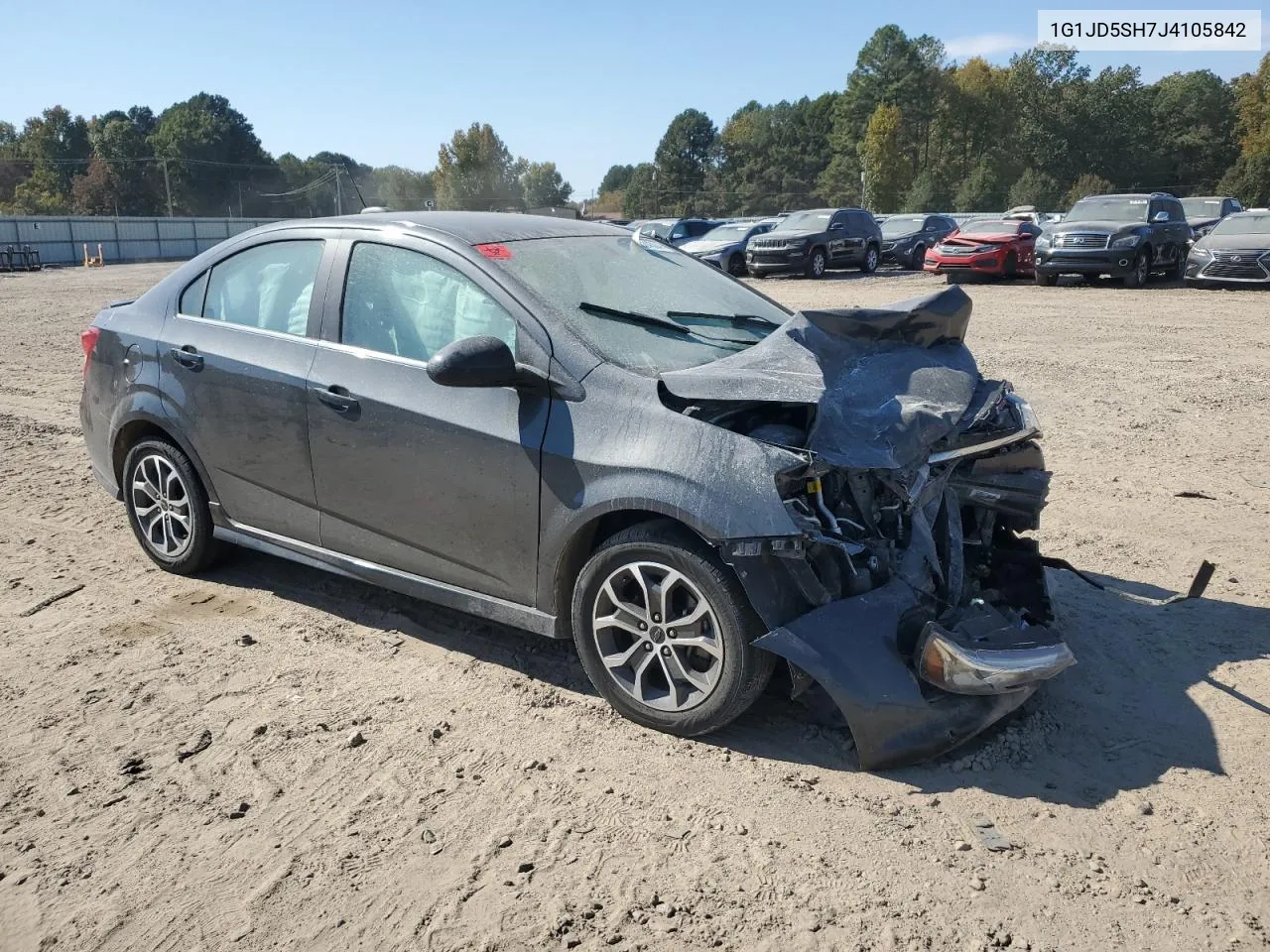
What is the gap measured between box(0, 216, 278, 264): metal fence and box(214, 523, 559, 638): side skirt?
4227cm

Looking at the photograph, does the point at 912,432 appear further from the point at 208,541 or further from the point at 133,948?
the point at 208,541

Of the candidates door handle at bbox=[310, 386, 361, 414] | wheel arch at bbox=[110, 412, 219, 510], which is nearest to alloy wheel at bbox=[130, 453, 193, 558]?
wheel arch at bbox=[110, 412, 219, 510]

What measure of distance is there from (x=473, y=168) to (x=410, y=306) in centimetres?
9460

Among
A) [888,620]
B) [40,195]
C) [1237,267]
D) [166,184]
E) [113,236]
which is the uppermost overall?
[166,184]

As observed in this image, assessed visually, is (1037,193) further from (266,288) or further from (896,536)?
(896,536)

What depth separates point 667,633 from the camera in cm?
356

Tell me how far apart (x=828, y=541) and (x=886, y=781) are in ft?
2.67

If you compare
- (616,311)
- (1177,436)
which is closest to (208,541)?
(616,311)

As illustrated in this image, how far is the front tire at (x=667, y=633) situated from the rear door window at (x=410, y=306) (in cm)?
99

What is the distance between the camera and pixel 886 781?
11.0ft

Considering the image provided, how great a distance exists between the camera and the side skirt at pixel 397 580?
3.93 meters

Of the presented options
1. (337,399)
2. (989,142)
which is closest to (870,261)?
(337,399)

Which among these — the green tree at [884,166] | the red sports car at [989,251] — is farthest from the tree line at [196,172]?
the red sports car at [989,251]

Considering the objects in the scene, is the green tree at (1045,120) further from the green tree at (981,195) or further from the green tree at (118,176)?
the green tree at (118,176)
